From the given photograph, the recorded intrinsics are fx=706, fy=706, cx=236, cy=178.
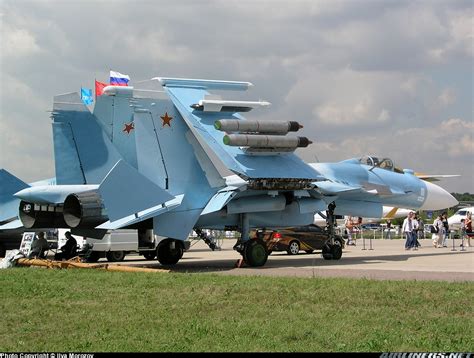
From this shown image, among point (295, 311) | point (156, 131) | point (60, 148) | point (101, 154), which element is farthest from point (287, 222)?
point (295, 311)

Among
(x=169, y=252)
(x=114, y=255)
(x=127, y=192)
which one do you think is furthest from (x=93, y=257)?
(x=127, y=192)

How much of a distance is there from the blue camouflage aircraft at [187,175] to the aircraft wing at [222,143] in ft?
0.10

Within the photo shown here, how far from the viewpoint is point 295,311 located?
10.5 meters

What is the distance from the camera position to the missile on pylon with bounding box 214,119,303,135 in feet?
63.0

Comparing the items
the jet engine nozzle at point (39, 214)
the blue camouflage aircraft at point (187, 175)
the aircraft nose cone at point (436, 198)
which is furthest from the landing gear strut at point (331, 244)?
the jet engine nozzle at point (39, 214)

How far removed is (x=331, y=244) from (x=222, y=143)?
6353 mm

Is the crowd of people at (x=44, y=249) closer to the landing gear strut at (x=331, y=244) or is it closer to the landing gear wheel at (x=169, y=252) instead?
the landing gear wheel at (x=169, y=252)

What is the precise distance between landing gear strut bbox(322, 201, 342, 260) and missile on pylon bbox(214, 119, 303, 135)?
487 centimetres

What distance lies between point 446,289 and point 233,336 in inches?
202

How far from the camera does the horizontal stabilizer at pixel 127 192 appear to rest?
18.0m

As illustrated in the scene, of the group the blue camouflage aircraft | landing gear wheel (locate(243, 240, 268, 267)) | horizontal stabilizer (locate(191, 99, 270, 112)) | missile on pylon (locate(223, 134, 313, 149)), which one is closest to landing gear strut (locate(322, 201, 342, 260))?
the blue camouflage aircraft

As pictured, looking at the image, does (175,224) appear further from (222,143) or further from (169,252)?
(169,252)

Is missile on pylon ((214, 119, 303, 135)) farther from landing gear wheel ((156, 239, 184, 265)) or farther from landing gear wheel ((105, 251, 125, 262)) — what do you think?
landing gear wheel ((105, 251, 125, 262))

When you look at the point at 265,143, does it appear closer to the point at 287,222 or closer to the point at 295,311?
the point at 287,222
